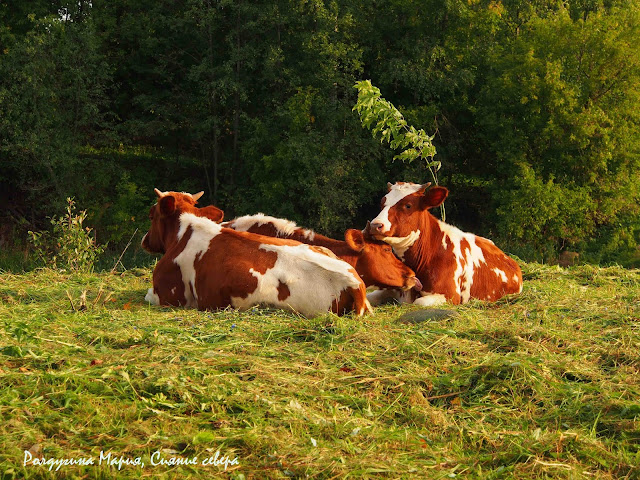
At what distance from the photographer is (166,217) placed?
8133 millimetres

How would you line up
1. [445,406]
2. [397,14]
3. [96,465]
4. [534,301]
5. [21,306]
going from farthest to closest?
[397,14] < [534,301] < [21,306] < [445,406] < [96,465]

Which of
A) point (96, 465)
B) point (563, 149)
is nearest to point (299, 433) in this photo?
point (96, 465)

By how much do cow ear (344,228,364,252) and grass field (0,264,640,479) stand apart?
4.02 ft

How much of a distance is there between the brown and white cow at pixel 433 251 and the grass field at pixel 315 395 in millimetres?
1438

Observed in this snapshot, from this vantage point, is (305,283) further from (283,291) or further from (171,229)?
(171,229)

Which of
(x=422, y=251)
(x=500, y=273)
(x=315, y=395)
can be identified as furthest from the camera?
(x=500, y=273)

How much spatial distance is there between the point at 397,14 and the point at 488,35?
3236mm

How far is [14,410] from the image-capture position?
13.3 feet

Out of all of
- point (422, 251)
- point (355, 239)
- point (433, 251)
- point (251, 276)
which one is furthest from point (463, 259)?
point (251, 276)

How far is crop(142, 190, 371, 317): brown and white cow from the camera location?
6.82m

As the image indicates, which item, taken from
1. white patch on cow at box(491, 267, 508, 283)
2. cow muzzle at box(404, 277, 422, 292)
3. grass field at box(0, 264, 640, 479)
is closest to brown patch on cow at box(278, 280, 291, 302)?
grass field at box(0, 264, 640, 479)

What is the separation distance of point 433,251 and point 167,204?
2938mm

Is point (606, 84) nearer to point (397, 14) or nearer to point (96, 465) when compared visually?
point (397, 14)

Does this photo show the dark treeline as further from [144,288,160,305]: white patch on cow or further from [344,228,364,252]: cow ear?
[144,288,160,305]: white patch on cow
